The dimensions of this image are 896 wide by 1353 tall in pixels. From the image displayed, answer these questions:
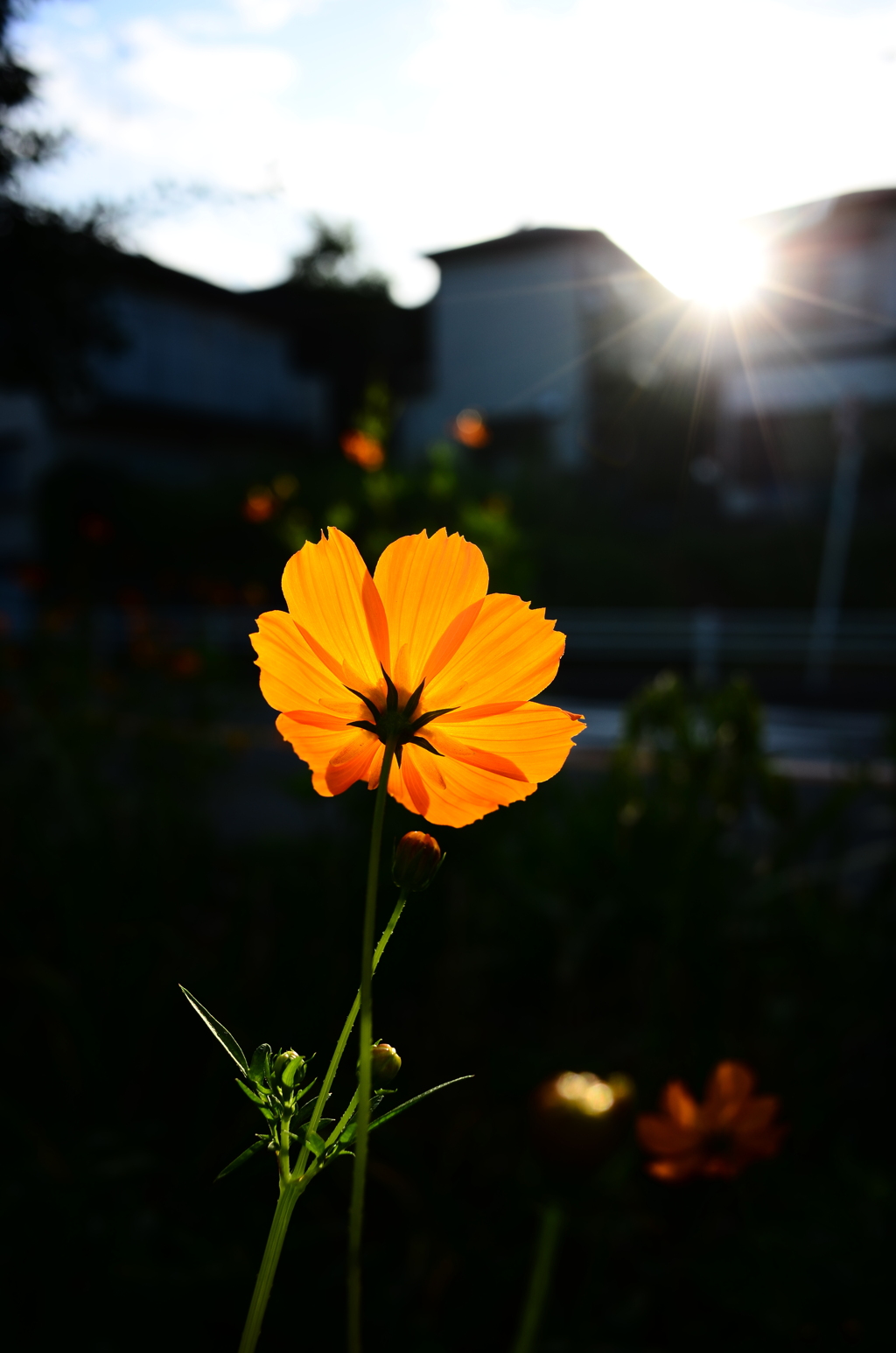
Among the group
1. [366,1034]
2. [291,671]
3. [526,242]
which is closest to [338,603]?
[291,671]

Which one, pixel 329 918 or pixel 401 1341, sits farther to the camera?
pixel 329 918

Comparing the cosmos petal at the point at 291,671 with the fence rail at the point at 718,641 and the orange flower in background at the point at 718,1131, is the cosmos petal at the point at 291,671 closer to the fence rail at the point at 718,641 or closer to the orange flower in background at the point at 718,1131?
the orange flower in background at the point at 718,1131

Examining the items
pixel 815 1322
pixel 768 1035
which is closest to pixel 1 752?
pixel 768 1035

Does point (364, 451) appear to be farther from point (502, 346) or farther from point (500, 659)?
point (502, 346)

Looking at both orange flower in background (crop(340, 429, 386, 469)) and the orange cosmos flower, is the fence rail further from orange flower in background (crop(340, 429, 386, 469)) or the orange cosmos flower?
the orange cosmos flower

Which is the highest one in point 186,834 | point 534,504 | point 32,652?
point 534,504

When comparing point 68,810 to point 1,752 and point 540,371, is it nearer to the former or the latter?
point 1,752

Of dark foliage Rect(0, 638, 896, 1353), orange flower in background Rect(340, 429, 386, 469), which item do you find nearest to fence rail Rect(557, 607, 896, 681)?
dark foliage Rect(0, 638, 896, 1353)

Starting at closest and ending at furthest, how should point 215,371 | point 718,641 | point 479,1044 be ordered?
point 479,1044 → point 718,641 → point 215,371
